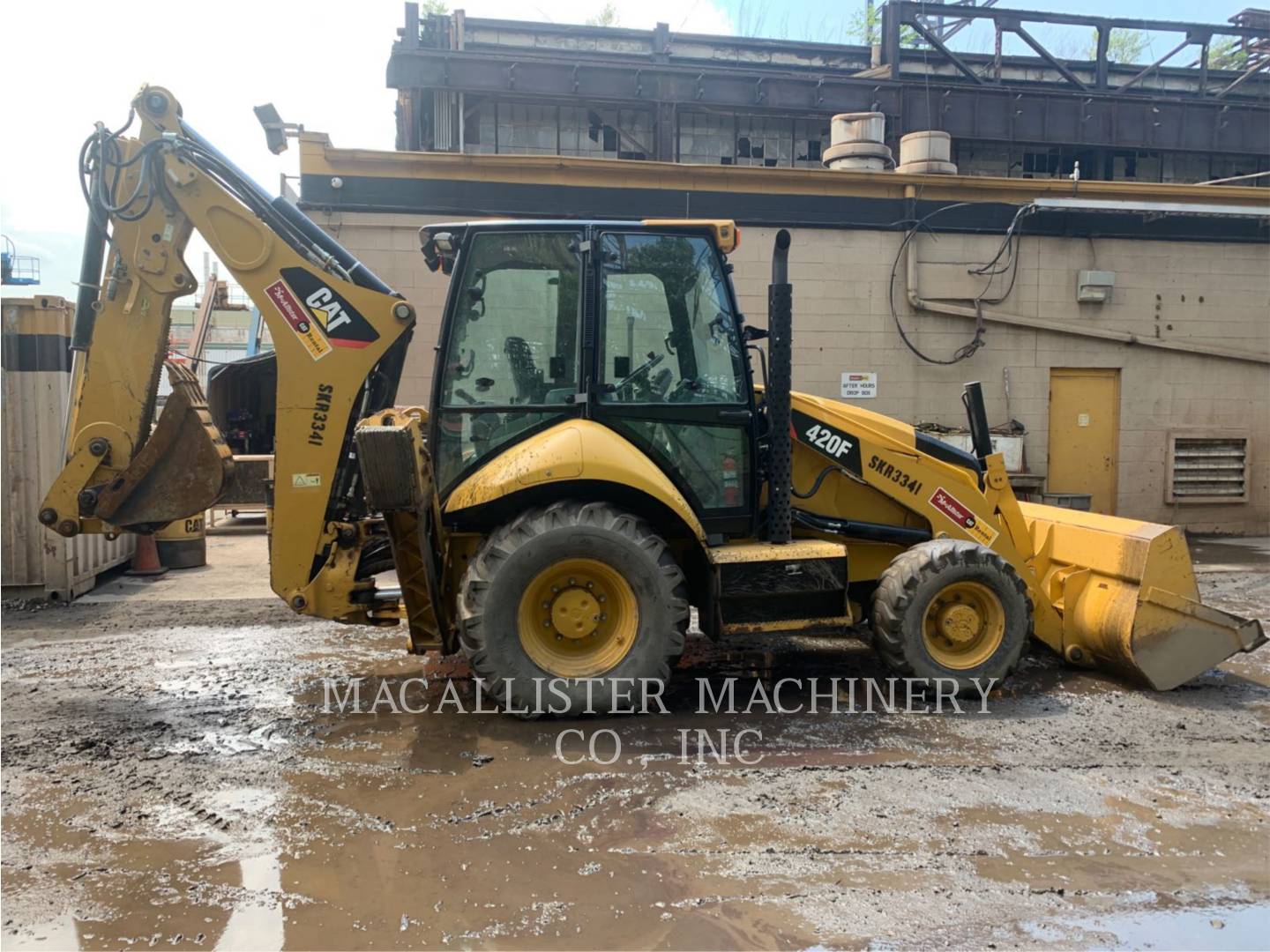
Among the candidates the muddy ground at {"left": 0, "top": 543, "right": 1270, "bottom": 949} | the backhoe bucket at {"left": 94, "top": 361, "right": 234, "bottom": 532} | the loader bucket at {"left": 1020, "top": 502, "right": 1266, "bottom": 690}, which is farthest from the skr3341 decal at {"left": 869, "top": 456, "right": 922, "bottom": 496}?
the backhoe bucket at {"left": 94, "top": 361, "right": 234, "bottom": 532}

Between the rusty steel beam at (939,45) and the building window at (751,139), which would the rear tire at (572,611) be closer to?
the building window at (751,139)

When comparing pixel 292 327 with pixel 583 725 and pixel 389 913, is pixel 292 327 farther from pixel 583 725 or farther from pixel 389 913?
pixel 389 913

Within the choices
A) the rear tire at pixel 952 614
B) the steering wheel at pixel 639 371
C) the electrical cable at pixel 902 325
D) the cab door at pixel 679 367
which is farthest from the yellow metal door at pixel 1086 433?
the steering wheel at pixel 639 371

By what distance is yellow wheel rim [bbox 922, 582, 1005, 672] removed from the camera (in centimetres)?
504

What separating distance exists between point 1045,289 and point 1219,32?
34.5 feet

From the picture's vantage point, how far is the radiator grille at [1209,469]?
1191 cm

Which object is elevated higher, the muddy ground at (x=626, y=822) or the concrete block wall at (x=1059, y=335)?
the concrete block wall at (x=1059, y=335)

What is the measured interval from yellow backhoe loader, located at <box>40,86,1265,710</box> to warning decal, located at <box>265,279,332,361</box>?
1cm

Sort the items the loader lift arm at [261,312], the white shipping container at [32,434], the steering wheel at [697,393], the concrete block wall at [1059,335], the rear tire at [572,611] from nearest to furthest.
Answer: the rear tire at [572,611], the loader lift arm at [261,312], the steering wheel at [697,393], the white shipping container at [32,434], the concrete block wall at [1059,335]

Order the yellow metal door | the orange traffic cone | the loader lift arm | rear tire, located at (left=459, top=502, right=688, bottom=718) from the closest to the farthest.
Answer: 1. rear tire, located at (left=459, top=502, right=688, bottom=718)
2. the loader lift arm
3. the orange traffic cone
4. the yellow metal door

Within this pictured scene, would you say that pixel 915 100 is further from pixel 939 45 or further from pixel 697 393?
pixel 697 393

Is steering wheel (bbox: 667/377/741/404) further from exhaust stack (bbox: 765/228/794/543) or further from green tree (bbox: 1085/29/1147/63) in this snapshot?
green tree (bbox: 1085/29/1147/63)

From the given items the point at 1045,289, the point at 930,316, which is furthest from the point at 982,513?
the point at 1045,289

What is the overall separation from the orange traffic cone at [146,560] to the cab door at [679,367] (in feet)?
20.4
